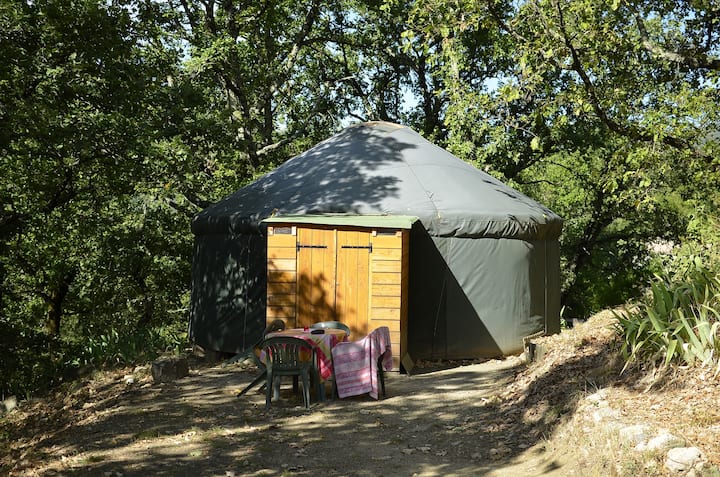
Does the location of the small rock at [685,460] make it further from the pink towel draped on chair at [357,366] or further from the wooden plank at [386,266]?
the wooden plank at [386,266]

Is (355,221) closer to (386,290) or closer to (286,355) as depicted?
(386,290)

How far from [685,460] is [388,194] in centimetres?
572

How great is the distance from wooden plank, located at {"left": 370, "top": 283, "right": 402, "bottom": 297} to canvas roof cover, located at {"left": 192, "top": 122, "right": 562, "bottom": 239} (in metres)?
1.15

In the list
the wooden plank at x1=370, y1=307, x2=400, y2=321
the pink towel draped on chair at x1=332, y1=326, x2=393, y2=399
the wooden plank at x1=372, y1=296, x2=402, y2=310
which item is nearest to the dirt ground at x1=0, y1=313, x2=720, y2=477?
the pink towel draped on chair at x1=332, y1=326, x2=393, y2=399

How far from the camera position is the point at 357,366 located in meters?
6.68

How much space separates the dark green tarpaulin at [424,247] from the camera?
29.2 feet

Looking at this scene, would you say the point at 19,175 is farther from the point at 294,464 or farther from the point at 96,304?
the point at 294,464

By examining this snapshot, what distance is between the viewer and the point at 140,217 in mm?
15250

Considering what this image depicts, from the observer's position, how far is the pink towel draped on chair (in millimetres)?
6637

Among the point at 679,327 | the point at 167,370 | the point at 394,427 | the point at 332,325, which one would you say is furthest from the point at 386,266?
the point at 679,327

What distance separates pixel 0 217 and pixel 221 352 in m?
3.24

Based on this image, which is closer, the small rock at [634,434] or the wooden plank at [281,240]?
the small rock at [634,434]

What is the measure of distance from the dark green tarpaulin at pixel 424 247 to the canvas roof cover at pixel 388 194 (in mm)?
15

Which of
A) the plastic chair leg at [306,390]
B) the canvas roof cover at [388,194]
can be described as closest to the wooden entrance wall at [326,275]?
the canvas roof cover at [388,194]
